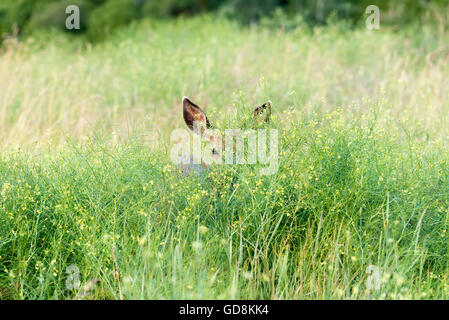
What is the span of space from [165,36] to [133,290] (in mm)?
9700

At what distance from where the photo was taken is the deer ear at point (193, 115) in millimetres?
4152

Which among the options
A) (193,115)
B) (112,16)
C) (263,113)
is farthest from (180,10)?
(263,113)

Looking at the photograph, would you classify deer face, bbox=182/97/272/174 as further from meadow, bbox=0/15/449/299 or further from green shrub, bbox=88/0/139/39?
green shrub, bbox=88/0/139/39

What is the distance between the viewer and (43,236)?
11.9 ft

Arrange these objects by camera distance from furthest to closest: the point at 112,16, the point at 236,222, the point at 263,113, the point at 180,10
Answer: the point at 180,10, the point at 112,16, the point at 263,113, the point at 236,222

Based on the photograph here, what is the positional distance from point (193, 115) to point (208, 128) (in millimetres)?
231

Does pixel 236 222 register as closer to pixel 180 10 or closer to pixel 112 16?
pixel 112 16

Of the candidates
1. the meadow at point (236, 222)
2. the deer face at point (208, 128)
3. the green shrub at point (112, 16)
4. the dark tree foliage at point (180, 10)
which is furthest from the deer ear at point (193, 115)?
the green shrub at point (112, 16)

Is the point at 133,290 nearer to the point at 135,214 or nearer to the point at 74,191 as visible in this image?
the point at 135,214

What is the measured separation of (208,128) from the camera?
4.11 metres

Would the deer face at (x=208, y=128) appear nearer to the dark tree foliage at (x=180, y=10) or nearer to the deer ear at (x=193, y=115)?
the deer ear at (x=193, y=115)

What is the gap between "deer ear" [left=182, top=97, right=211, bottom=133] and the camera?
4.15m

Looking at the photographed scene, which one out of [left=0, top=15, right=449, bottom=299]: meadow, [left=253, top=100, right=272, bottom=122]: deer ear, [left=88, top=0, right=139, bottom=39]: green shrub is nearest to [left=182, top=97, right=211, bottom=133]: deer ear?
[left=0, top=15, right=449, bottom=299]: meadow

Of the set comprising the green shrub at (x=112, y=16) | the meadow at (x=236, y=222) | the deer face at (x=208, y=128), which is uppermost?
the green shrub at (x=112, y=16)
